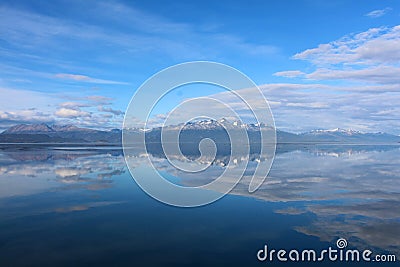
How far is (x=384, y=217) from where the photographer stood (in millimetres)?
19047

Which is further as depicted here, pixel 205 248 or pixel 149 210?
pixel 149 210

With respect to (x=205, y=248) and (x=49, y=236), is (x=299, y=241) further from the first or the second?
(x=49, y=236)

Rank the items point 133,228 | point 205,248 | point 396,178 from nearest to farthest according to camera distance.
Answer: point 205,248 < point 133,228 < point 396,178

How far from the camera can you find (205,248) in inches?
541

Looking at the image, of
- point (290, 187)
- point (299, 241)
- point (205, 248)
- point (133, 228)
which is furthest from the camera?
point (290, 187)

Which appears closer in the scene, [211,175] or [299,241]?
[299,241]

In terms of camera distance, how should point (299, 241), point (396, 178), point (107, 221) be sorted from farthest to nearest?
point (396, 178) → point (107, 221) → point (299, 241)

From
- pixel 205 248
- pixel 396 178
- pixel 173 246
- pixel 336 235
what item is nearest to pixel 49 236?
pixel 173 246

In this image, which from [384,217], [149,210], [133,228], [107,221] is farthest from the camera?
[149,210]

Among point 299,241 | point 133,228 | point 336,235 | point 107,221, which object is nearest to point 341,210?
point 336,235

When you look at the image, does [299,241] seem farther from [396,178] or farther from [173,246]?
[396,178]

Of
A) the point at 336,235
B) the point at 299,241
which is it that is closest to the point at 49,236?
the point at 299,241

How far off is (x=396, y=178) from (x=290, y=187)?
1600 centimetres

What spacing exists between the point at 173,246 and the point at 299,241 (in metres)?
5.92
